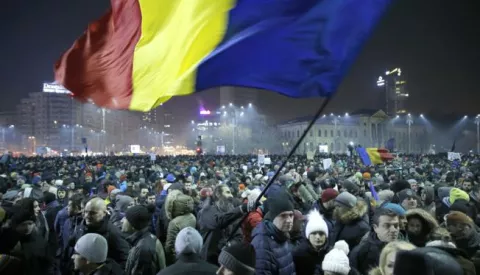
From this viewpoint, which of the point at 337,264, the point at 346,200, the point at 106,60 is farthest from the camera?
→ the point at 106,60

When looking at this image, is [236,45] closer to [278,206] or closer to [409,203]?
[278,206]

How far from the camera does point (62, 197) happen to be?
1045 centimetres

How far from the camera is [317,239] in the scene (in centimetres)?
472

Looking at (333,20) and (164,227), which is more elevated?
(333,20)

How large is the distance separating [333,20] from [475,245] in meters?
2.76

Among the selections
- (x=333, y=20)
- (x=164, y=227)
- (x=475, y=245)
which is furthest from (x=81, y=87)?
(x=475, y=245)

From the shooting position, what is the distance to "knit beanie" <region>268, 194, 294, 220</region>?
4.43 meters

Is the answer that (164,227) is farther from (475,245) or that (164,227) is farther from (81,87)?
(475,245)

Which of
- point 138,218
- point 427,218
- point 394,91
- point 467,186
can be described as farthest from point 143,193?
point 394,91

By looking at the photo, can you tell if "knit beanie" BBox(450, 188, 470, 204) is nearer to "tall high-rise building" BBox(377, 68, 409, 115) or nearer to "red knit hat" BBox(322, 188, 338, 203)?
"red knit hat" BBox(322, 188, 338, 203)

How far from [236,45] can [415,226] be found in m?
2.71

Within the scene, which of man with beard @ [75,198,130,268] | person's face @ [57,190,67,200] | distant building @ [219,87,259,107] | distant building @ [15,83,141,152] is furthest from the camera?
distant building @ [219,87,259,107]

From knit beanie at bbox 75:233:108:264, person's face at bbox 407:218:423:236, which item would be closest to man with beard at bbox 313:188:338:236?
person's face at bbox 407:218:423:236

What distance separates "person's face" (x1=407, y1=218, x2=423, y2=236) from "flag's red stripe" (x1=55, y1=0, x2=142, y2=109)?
12.3 ft
